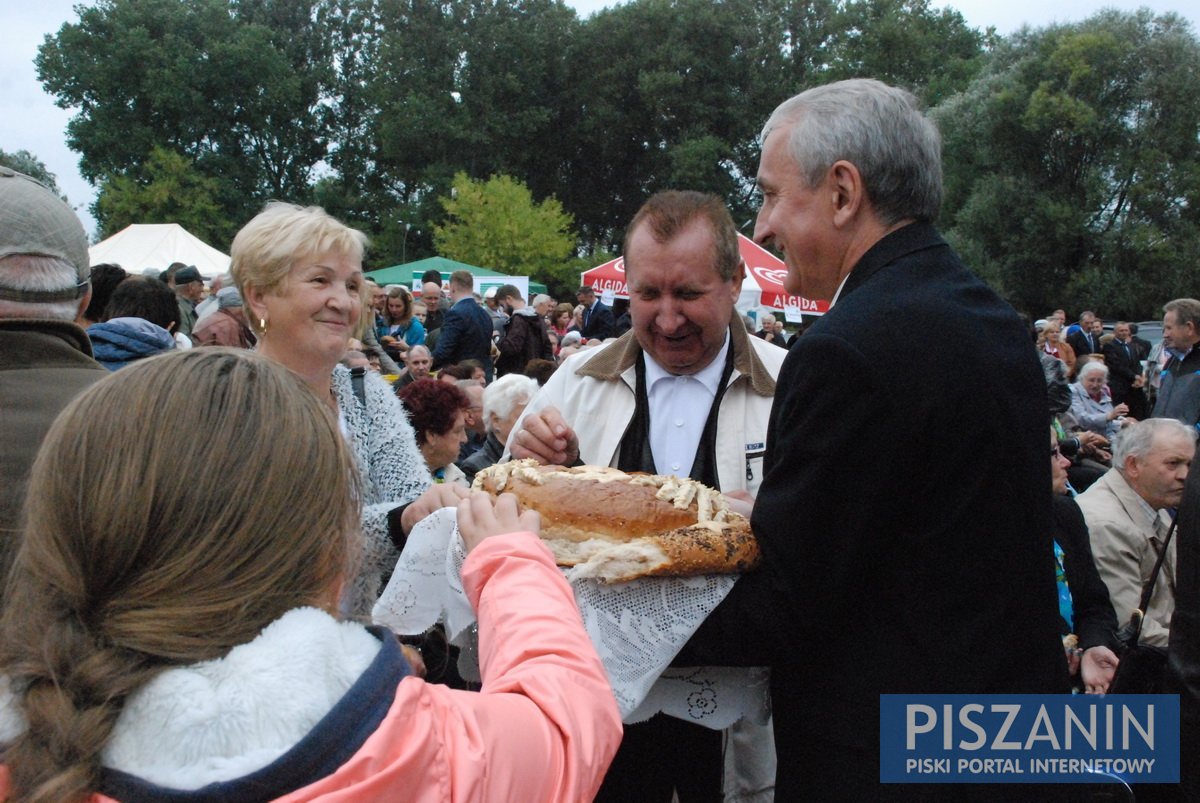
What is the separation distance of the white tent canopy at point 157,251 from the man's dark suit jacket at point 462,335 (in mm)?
8906

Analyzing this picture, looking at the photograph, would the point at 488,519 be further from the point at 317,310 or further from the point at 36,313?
the point at 317,310

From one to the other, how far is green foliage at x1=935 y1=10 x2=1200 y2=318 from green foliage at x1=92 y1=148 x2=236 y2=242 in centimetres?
3246

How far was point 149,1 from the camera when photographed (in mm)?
52031

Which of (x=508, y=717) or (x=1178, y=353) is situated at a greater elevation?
(x=508, y=717)

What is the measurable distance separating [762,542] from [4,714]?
4.09 ft

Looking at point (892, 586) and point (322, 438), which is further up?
point (322, 438)

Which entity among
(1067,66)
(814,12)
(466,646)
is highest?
(814,12)

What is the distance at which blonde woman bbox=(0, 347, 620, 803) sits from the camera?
1.03 meters

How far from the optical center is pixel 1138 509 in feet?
15.8

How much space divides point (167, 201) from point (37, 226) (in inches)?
1870

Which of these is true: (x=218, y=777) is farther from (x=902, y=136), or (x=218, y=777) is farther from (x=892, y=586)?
(x=902, y=136)

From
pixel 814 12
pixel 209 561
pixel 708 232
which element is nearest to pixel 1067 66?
pixel 814 12

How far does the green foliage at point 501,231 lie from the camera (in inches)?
1672

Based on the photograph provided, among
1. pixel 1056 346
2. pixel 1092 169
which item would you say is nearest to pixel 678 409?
pixel 1056 346
